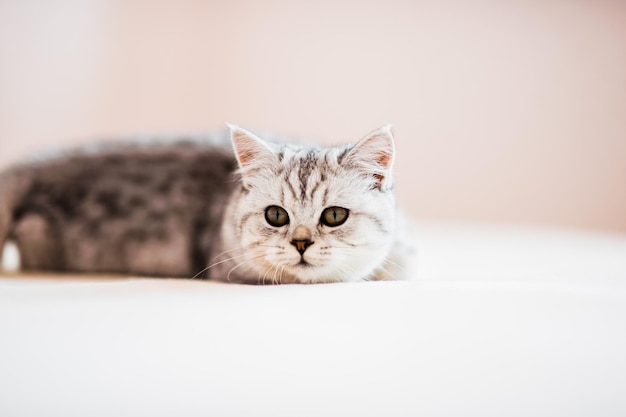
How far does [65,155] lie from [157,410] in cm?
167

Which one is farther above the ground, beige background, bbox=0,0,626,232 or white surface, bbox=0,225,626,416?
beige background, bbox=0,0,626,232

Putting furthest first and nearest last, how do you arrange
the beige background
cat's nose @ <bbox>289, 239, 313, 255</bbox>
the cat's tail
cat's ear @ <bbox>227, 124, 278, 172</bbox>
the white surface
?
the beige background, the cat's tail, cat's ear @ <bbox>227, 124, 278, 172</bbox>, cat's nose @ <bbox>289, 239, 313, 255</bbox>, the white surface

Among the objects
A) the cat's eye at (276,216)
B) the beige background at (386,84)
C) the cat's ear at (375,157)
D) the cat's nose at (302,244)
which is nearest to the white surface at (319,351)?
the cat's nose at (302,244)

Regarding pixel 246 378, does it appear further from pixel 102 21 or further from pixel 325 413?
pixel 102 21

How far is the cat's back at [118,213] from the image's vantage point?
1.92m

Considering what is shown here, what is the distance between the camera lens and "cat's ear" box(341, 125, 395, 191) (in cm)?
142

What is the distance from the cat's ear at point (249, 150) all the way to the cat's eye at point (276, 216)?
0.49 ft

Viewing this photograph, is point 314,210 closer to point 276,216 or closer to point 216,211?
point 276,216

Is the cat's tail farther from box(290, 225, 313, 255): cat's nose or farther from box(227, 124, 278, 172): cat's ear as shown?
box(290, 225, 313, 255): cat's nose

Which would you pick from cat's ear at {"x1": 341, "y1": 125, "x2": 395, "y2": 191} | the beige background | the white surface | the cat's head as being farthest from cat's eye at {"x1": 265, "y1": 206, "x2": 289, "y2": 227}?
the beige background

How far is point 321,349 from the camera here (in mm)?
845

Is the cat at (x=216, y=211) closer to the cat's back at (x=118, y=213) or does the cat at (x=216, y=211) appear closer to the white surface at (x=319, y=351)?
the cat's back at (x=118, y=213)

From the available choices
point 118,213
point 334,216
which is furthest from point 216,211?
point 334,216

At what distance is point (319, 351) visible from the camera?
0.84 metres
